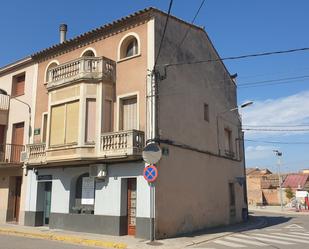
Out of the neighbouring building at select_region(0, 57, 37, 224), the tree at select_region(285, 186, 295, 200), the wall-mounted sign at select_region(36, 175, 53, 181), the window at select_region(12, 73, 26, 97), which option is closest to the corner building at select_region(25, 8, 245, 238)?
the wall-mounted sign at select_region(36, 175, 53, 181)

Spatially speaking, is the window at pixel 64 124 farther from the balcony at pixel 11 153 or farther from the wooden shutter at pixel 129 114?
the balcony at pixel 11 153

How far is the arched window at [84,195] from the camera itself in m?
16.9

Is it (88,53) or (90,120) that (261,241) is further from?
(88,53)

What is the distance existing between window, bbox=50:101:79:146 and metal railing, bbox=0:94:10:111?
5621mm

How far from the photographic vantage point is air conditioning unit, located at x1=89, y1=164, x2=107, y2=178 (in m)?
15.9

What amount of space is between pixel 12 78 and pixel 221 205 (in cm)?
1412

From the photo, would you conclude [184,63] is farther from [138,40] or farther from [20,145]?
[20,145]

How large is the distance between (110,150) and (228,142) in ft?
34.9

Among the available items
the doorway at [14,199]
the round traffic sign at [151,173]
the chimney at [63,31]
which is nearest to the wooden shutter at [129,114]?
the round traffic sign at [151,173]

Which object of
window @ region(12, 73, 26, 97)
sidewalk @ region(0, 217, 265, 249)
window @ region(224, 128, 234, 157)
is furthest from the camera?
window @ region(224, 128, 234, 157)

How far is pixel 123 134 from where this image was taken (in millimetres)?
15156

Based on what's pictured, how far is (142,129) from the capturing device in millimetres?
15500

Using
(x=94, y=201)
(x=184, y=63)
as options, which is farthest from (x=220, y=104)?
(x=94, y=201)

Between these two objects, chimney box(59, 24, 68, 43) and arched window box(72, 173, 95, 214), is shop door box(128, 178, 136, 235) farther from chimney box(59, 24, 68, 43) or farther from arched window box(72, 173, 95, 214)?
chimney box(59, 24, 68, 43)
